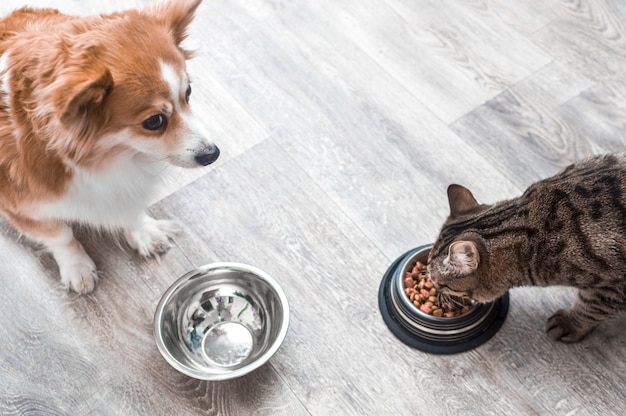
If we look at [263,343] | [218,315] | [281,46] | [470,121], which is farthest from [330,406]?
[281,46]

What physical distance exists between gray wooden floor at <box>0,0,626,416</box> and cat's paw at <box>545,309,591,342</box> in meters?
0.04

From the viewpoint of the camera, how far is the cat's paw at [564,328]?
2.02 m

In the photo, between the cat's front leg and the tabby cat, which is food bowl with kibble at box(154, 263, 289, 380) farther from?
the cat's front leg

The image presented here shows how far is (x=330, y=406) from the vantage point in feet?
6.57

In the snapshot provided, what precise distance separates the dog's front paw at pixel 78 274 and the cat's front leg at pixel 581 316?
1.47 m

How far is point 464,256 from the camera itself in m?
1.80

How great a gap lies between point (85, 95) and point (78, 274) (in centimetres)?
90

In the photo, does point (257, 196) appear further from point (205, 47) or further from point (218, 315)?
point (205, 47)

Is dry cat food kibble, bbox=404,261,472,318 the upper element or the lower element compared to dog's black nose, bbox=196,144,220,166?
lower

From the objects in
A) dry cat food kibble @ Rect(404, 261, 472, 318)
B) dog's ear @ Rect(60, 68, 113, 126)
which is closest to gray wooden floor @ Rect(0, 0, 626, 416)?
dry cat food kibble @ Rect(404, 261, 472, 318)

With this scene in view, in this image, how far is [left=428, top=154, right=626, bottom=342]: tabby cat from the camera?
5.77 feet

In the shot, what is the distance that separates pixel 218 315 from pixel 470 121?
1.21m

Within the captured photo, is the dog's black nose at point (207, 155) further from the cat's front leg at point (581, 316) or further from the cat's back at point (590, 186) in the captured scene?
the cat's front leg at point (581, 316)

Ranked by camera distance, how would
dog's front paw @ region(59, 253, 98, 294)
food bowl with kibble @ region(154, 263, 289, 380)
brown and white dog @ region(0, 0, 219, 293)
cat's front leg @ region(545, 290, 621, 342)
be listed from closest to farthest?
1. brown and white dog @ region(0, 0, 219, 293)
2. cat's front leg @ region(545, 290, 621, 342)
3. food bowl with kibble @ region(154, 263, 289, 380)
4. dog's front paw @ region(59, 253, 98, 294)
